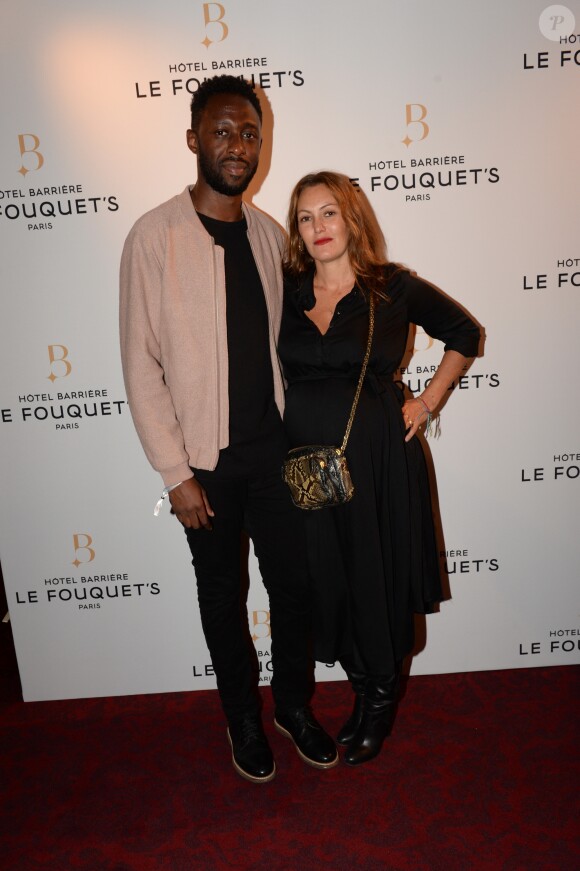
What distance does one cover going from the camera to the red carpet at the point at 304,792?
2.01 meters

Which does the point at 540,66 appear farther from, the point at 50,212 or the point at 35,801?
the point at 35,801

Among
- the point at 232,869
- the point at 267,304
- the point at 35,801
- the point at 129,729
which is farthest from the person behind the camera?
the point at 129,729

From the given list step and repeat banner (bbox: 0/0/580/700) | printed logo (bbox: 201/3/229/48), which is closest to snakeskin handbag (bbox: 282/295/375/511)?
step and repeat banner (bbox: 0/0/580/700)

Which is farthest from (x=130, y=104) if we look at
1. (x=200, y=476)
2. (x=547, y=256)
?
(x=547, y=256)

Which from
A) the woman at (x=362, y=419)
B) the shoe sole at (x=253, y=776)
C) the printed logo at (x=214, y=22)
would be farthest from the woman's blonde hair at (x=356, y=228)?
the shoe sole at (x=253, y=776)

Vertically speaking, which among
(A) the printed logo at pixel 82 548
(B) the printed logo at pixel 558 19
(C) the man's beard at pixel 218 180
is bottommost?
(A) the printed logo at pixel 82 548

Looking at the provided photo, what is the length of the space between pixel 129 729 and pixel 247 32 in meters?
2.59

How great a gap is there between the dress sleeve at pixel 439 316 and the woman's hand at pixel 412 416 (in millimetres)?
233

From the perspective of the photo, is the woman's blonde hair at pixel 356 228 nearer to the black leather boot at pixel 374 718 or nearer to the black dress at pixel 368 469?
the black dress at pixel 368 469

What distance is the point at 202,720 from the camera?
270 centimetres

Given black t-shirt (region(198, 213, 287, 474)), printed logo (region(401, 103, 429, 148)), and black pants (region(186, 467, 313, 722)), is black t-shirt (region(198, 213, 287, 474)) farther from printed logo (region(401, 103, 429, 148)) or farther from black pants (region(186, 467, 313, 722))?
printed logo (region(401, 103, 429, 148))

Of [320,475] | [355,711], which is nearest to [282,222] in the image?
[320,475]

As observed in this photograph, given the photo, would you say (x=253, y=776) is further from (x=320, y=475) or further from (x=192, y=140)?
(x=192, y=140)

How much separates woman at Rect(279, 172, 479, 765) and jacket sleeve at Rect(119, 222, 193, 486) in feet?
1.23
